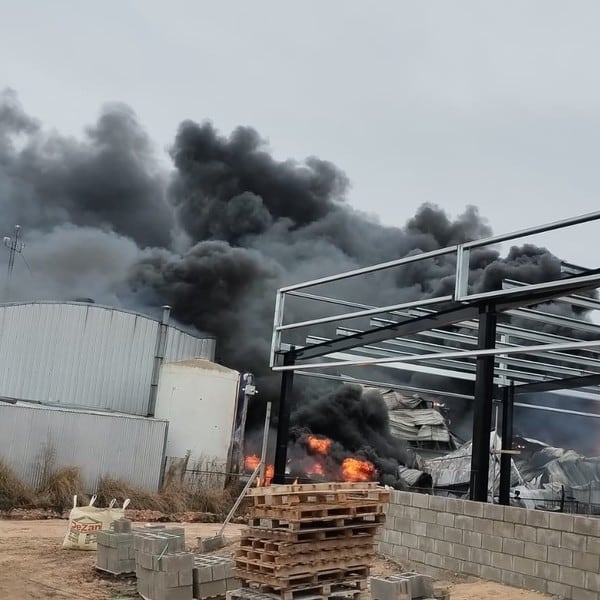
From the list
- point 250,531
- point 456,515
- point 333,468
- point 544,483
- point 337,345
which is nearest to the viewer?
point 250,531

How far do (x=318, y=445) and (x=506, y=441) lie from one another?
14.8 metres

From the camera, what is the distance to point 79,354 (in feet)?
79.2

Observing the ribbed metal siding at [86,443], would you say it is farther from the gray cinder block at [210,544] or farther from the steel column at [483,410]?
the steel column at [483,410]

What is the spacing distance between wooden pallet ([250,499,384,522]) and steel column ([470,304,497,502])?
216cm

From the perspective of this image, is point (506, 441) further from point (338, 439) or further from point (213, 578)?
point (338, 439)

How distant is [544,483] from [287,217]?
39.8 m

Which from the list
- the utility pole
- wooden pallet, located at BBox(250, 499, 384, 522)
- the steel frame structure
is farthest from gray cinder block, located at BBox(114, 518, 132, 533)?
→ the utility pole

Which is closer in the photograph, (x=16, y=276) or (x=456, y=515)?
(x=456, y=515)

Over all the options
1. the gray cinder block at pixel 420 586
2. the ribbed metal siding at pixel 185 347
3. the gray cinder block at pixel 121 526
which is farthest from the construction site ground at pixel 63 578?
the ribbed metal siding at pixel 185 347

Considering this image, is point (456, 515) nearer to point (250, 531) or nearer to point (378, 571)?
point (378, 571)

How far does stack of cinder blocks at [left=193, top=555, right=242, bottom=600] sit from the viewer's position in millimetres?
9134

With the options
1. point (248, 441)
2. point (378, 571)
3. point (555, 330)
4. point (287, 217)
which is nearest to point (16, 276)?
point (287, 217)

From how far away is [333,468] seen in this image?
29.5 meters

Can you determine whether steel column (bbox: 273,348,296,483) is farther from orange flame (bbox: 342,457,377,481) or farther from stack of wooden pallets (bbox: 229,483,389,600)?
orange flame (bbox: 342,457,377,481)
